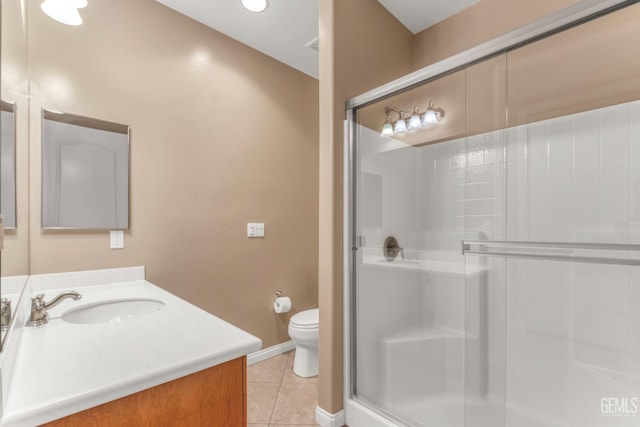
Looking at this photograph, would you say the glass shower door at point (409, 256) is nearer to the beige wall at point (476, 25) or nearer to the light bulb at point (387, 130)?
the light bulb at point (387, 130)

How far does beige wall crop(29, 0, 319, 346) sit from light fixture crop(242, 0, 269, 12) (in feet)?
1.32

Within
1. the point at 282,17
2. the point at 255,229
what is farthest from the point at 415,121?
the point at 255,229

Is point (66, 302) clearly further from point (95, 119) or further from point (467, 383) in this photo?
point (467, 383)

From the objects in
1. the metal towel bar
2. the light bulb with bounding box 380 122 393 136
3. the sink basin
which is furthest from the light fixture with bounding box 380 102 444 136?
the sink basin

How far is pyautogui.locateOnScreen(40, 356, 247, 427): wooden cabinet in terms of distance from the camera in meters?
0.65

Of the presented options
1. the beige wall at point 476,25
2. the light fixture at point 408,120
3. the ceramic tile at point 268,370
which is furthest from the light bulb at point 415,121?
the ceramic tile at point 268,370

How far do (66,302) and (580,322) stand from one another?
7.85ft

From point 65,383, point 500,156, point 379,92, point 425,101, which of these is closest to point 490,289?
point 500,156

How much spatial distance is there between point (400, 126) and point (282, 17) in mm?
1155

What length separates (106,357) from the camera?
0.76 m

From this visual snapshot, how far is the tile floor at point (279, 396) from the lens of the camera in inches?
69.1

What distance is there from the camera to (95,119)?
1.72 metres

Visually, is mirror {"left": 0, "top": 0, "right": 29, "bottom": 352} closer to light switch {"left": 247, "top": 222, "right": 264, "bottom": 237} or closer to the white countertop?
the white countertop

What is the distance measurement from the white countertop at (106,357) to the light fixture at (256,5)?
1868mm
